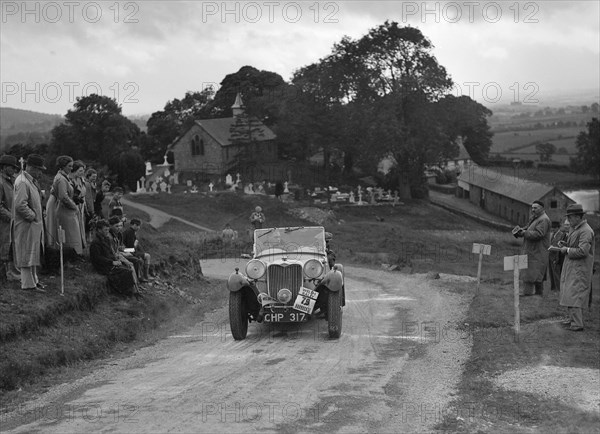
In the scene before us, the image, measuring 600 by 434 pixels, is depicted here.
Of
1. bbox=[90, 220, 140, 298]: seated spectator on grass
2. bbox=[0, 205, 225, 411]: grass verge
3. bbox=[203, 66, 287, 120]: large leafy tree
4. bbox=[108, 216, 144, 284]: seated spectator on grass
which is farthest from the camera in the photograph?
bbox=[203, 66, 287, 120]: large leafy tree

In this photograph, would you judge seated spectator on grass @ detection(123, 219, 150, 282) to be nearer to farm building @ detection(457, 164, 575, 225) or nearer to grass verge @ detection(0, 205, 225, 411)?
grass verge @ detection(0, 205, 225, 411)

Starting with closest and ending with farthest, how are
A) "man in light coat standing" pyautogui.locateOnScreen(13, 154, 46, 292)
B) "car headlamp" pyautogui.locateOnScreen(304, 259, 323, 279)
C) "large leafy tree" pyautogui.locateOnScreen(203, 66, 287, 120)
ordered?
"man in light coat standing" pyautogui.locateOnScreen(13, 154, 46, 292)
"car headlamp" pyautogui.locateOnScreen(304, 259, 323, 279)
"large leafy tree" pyautogui.locateOnScreen(203, 66, 287, 120)

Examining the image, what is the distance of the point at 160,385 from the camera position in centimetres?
1064

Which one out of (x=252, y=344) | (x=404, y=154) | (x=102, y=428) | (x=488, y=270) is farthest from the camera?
(x=404, y=154)

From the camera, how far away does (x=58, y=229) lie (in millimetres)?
15438

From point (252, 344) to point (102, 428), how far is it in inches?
203

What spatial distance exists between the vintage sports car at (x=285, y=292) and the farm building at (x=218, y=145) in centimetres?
5610

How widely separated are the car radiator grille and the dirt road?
2.84ft

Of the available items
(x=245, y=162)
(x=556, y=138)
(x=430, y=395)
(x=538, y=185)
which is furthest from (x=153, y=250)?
(x=556, y=138)

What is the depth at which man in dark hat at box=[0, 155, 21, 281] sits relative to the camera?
14.2 metres

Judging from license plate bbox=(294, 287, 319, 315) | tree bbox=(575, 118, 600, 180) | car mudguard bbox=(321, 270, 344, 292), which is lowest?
license plate bbox=(294, 287, 319, 315)

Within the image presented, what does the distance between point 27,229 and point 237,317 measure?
4.13 m

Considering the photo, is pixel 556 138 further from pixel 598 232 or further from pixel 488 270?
pixel 488 270

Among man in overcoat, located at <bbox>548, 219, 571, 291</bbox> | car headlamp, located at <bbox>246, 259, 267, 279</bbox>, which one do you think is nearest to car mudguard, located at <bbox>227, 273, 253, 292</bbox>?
car headlamp, located at <bbox>246, 259, 267, 279</bbox>
